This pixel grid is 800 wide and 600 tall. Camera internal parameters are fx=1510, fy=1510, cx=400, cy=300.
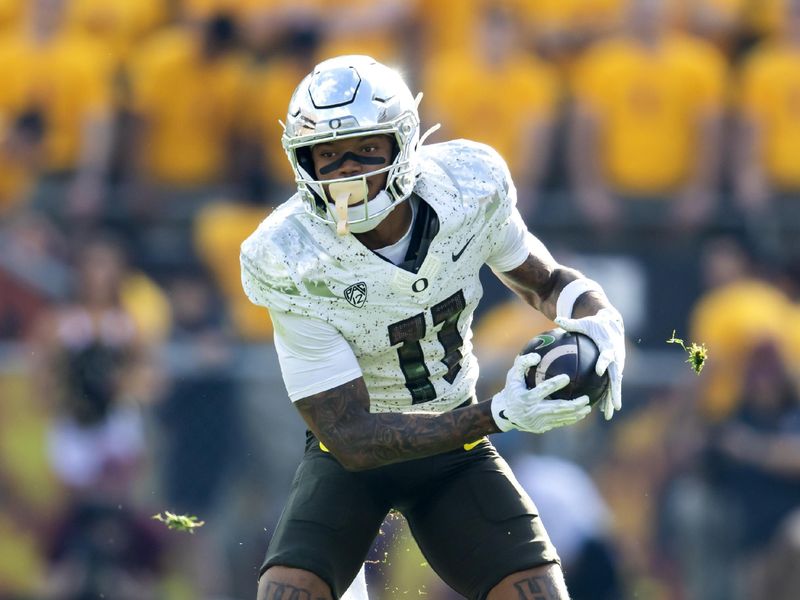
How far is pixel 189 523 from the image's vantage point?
461 cm

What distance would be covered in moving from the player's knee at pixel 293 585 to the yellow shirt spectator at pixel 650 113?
464 centimetres

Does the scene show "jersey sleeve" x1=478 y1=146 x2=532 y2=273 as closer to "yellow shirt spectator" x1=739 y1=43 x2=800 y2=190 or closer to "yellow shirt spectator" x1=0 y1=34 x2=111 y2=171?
"yellow shirt spectator" x1=739 y1=43 x2=800 y2=190

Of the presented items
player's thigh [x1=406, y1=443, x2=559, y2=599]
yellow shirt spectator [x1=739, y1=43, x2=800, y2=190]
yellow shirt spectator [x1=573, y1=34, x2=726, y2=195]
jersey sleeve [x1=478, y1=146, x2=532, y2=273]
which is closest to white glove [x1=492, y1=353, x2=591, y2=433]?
player's thigh [x1=406, y1=443, x2=559, y2=599]

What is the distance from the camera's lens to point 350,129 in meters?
4.02

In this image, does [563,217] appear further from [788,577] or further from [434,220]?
[434,220]

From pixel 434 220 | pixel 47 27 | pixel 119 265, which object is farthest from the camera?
pixel 47 27

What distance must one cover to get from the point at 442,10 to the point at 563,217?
1481 mm

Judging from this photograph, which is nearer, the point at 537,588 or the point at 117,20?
the point at 537,588

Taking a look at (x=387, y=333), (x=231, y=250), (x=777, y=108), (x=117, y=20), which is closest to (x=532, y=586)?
(x=387, y=333)

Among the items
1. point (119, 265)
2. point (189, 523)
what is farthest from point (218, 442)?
point (189, 523)

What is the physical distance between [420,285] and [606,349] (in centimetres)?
55

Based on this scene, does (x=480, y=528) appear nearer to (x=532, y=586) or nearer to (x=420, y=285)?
(x=532, y=586)

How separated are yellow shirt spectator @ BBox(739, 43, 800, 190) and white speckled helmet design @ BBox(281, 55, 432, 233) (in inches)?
176

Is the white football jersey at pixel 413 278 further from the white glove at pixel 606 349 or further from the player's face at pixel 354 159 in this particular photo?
the white glove at pixel 606 349
